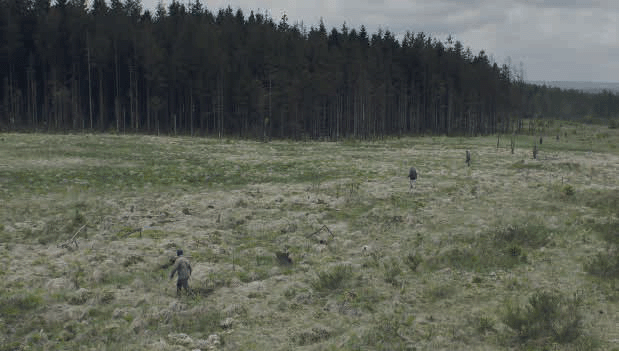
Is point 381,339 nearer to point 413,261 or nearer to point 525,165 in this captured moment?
point 413,261

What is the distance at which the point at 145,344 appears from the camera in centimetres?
1004

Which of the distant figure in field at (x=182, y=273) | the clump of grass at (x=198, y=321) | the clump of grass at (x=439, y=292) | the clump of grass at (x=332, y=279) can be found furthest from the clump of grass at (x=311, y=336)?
the distant figure in field at (x=182, y=273)

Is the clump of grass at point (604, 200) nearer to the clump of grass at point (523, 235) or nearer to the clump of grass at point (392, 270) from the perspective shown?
the clump of grass at point (523, 235)

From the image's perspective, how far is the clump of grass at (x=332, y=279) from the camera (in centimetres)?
1333

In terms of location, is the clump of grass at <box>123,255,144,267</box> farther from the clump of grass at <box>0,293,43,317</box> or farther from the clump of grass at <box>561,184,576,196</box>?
the clump of grass at <box>561,184,576,196</box>

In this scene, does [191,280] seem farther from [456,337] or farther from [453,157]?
[453,157]

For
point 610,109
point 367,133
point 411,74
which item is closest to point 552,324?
point 367,133

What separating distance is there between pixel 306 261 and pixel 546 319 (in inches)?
298

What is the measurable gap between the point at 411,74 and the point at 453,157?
55714 millimetres

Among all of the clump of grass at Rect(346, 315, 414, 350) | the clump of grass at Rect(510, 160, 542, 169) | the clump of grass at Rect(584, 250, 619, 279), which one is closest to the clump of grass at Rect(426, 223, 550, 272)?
the clump of grass at Rect(584, 250, 619, 279)

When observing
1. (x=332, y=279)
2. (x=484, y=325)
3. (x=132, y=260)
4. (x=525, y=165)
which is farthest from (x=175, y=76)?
(x=484, y=325)

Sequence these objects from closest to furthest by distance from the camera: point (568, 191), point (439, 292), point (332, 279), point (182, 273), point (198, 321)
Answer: point (198, 321) → point (182, 273) → point (439, 292) → point (332, 279) → point (568, 191)

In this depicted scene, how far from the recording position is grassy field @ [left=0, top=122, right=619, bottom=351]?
35.0ft

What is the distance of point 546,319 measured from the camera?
10820 mm
